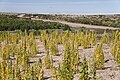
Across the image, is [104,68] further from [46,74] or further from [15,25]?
[15,25]


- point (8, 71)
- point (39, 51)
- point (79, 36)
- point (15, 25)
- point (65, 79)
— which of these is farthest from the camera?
point (15, 25)

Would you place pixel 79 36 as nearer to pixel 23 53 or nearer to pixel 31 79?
pixel 23 53

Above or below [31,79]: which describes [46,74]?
below

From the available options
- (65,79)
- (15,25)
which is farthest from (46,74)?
(15,25)

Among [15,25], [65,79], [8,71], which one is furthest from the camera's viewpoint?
[15,25]

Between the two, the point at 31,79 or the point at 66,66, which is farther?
the point at 66,66

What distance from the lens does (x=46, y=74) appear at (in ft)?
91.6

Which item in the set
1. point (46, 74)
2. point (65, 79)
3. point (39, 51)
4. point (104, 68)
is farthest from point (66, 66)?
point (39, 51)

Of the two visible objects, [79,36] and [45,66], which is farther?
[79,36]

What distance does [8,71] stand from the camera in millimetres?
22156

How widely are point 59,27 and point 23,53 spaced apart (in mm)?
47145

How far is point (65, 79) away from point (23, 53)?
415 inches

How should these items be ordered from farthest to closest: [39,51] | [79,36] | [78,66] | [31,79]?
[79,36] → [39,51] → [78,66] → [31,79]

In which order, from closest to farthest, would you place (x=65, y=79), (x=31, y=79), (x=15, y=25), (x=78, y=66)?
(x=31, y=79) → (x=65, y=79) → (x=78, y=66) → (x=15, y=25)
